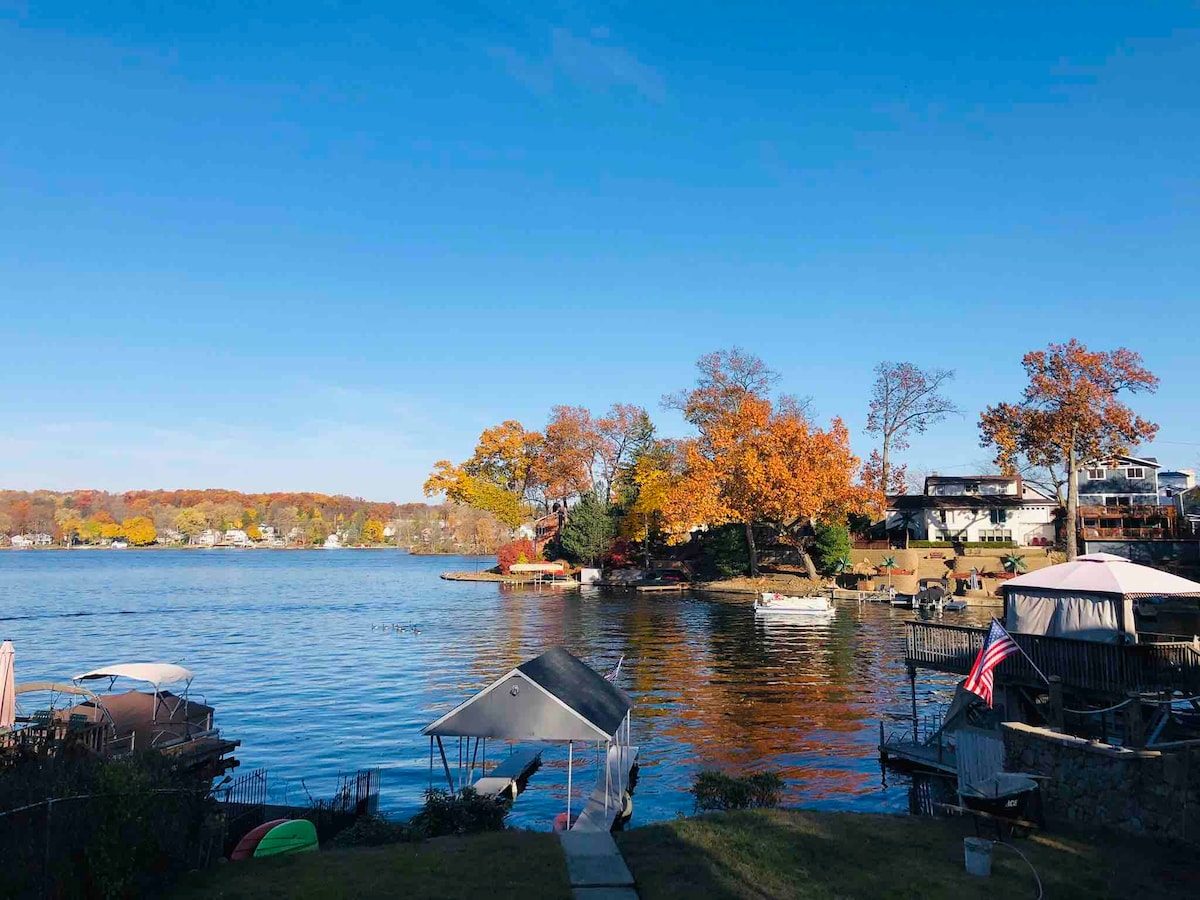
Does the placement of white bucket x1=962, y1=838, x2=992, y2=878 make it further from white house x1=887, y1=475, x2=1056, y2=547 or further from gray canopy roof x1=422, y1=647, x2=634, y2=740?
white house x1=887, y1=475, x2=1056, y2=547

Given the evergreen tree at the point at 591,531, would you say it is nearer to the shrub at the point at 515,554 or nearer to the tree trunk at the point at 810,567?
the shrub at the point at 515,554

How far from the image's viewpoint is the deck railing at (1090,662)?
19.5 meters

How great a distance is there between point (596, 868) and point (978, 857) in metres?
5.61

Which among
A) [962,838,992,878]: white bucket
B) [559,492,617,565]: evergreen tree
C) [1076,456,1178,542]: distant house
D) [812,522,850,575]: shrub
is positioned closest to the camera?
[962,838,992,878]: white bucket

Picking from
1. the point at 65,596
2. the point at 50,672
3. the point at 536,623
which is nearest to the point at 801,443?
the point at 536,623

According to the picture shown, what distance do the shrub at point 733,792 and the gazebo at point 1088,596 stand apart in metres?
9.06

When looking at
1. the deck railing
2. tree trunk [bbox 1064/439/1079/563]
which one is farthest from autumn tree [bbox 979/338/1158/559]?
the deck railing

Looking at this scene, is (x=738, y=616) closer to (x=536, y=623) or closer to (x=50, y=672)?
(x=536, y=623)

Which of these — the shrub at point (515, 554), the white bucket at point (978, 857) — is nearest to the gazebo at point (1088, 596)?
the white bucket at point (978, 857)

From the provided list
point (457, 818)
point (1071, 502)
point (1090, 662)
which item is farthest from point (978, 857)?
point (1071, 502)

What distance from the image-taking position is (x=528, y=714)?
18188 millimetres

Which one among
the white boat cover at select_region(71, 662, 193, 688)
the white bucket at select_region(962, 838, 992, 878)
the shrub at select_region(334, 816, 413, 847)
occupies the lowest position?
the shrub at select_region(334, 816, 413, 847)

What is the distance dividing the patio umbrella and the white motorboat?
49.7 meters

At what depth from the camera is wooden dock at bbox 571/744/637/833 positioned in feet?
59.4
